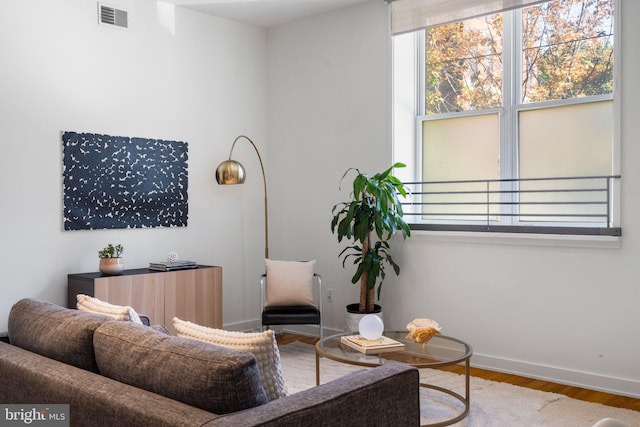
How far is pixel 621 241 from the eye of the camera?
3.88 metres

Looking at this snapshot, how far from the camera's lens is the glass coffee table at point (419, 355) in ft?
10.4

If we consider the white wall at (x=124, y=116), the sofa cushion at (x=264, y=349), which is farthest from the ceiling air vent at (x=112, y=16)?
the sofa cushion at (x=264, y=349)

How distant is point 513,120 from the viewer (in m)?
4.54

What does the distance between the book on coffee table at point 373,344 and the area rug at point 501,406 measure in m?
0.44

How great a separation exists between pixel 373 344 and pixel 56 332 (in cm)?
178

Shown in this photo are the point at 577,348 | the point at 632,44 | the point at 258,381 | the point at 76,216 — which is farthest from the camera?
the point at 76,216

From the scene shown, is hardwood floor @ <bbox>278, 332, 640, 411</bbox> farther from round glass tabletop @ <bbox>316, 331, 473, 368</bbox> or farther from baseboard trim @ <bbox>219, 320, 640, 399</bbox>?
round glass tabletop @ <bbox>316, 331, 473, 368</bbox>

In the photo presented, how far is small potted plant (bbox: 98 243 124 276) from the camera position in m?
4.33

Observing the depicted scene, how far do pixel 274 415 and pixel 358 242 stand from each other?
369 cm

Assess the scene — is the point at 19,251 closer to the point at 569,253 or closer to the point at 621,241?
the point at 569,253

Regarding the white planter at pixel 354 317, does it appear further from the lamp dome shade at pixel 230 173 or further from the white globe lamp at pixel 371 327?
the lamp dome shade at pixel 230 173

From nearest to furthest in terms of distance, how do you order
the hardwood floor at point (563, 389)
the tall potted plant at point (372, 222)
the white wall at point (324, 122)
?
the hardwood floor at point (563, 389) < the tall potted plant at point (372, 222) < the white wall at point (324, 122)

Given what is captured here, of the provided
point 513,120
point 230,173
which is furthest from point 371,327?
point 230,173

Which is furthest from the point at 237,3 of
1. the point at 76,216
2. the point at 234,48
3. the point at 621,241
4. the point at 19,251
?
the point at 621,241
